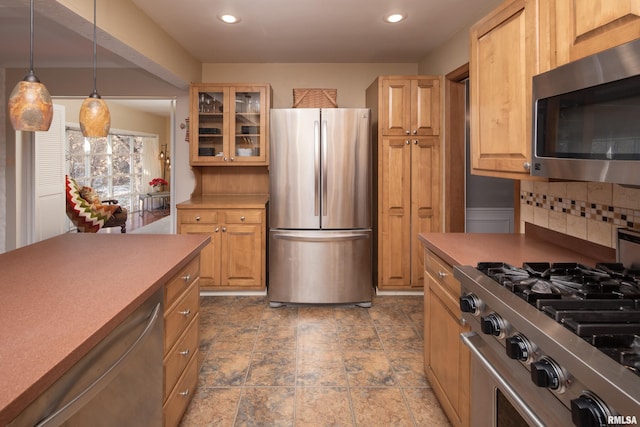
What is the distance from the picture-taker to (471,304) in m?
1.45

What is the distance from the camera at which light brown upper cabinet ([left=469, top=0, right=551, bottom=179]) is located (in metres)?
1.62

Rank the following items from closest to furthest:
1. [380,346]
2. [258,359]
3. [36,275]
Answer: [36,275]
[258,359]
[380,346]

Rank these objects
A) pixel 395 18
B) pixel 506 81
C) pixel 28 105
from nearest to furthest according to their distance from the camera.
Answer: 1. pixel 28 105
2. pixel 506 81
3. pixel 395 18

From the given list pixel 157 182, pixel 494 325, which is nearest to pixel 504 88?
pixel 494 325

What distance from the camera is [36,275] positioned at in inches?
59.5

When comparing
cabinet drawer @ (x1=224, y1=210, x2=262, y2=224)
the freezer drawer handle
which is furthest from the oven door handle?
cabinet drawer @ (x1=224, y1=210, x2=262, y2=224)

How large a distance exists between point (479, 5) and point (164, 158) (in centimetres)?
866

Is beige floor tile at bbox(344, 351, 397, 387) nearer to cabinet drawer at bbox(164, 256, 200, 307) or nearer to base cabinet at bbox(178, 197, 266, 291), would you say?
cabinet drawer at bbox(164, 256, 200, 307)

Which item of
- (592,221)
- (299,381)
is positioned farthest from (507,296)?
(299,381)

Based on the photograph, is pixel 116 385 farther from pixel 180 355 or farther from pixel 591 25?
pixel 591 25

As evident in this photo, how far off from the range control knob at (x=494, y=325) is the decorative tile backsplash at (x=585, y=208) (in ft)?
2.50

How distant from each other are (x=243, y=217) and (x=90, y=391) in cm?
285

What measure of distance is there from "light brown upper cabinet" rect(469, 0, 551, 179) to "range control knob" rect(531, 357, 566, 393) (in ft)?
3.09

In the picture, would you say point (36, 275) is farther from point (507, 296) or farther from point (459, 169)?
point (459, 169)
